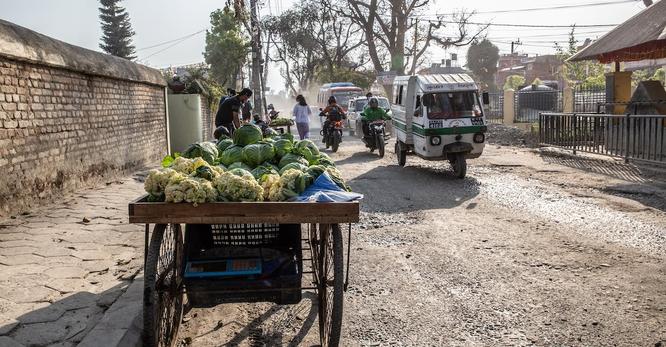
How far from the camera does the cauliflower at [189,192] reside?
11.0ft

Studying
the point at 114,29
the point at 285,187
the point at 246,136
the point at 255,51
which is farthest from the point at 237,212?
the point at 114,29

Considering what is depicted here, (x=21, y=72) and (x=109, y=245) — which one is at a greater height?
(x=21, y=72)

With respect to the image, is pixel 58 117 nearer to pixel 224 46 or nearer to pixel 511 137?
pixel 511 137

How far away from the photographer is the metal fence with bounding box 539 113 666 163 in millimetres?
11680

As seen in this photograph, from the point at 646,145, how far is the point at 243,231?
420 inches

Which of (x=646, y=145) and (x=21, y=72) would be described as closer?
(x=21, y=72)

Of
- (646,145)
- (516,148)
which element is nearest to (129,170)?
(646,145)

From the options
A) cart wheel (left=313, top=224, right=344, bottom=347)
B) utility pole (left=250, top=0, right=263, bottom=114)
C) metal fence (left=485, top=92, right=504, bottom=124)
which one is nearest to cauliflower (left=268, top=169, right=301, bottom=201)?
cart wheel (left=313, top=224, right=344, bottom=347)

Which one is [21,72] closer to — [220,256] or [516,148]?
[220,256]

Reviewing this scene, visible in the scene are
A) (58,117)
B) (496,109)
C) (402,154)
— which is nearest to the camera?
(58,117)

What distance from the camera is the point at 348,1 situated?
40.2 m

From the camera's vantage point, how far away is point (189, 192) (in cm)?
336

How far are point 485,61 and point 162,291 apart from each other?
74839 millimetres

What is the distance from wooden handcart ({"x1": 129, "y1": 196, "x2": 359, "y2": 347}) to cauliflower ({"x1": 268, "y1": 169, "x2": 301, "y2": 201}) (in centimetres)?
18
